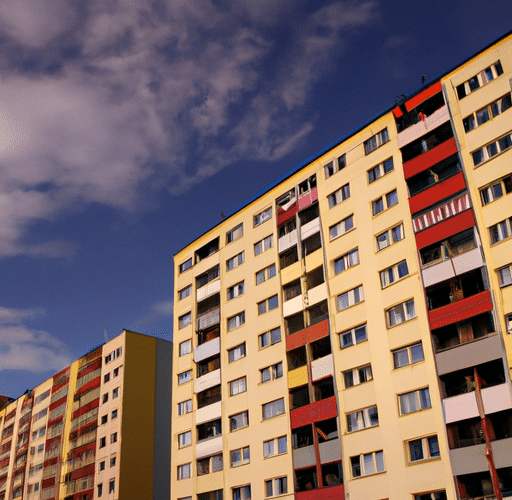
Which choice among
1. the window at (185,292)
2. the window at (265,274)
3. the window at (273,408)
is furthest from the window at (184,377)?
the window at (265,274)

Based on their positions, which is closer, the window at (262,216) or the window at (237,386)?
the window at (237,386)

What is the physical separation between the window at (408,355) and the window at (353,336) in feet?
10.7

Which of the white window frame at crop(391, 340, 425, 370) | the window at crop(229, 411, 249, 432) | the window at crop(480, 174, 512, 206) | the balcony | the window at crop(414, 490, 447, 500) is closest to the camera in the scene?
the window at crop(414, 490, 447, 500)

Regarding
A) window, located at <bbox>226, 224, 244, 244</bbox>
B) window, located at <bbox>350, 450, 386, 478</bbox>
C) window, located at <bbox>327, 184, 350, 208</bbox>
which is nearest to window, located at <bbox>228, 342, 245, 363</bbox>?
window, located at <bbox>226, 224, 244, 244</bbox>

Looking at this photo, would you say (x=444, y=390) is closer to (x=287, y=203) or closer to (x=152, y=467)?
(x=287, y=203)

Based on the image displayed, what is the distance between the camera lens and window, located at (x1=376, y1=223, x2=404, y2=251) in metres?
48.0

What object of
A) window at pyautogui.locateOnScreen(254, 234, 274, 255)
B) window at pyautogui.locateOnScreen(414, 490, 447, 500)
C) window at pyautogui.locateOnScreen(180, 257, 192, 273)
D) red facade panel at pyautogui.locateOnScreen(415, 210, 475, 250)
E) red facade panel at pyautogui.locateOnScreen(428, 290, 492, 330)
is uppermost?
window at pyautogui.locateOnScreen(180, 257, 192, 273)

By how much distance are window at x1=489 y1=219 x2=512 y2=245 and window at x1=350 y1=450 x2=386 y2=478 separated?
16.3 meters

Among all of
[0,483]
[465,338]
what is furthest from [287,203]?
[0,483]

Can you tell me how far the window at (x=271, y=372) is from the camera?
54.1 meters

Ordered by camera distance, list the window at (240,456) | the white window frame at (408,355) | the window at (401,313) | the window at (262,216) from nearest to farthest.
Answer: the white window frame at (408,355) < the window at (401,313) < the window at (240,456) < the window at (262,216)

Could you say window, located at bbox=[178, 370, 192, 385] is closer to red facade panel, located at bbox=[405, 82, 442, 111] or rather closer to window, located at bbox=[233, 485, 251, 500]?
window, located at bbox=[233, 485, 251, 500]

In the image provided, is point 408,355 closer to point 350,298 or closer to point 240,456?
point 350,298

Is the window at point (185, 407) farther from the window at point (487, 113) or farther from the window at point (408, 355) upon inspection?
the window at point (487, 113)
